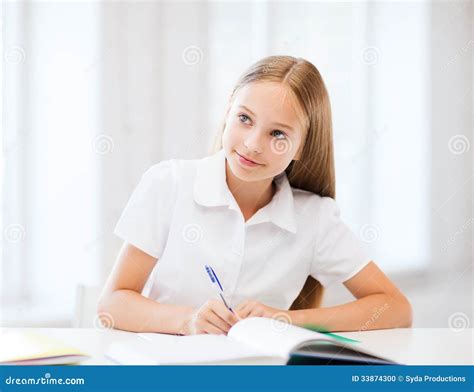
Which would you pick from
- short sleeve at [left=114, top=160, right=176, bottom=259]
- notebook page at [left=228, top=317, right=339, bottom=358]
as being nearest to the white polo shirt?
short sleeve at [left=114, top=160, right=176, bottom=259]

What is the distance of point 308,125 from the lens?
109 cm

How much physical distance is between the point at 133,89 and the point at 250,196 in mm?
281

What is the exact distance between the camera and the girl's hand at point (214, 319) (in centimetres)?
90

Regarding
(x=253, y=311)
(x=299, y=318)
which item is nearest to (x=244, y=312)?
(x=253, y=311)

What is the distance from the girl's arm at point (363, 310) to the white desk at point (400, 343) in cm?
3

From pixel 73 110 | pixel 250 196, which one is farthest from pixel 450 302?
pixel 73 110

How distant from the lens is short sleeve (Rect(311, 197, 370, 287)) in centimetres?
115

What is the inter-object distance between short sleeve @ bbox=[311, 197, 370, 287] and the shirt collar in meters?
0.06

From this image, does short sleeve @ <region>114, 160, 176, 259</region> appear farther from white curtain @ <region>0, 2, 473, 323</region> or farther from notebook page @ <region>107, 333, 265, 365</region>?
notebook page @ <region>107, 333, 265, 365</region>

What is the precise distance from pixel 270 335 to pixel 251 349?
0.11 feet

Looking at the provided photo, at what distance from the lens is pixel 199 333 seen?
3.00 ft

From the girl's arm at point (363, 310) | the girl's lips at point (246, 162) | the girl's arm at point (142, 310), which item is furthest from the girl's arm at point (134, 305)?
the girl's lips at point (246, 162)

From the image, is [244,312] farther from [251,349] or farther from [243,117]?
[243,117]

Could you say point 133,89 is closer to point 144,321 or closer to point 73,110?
point 73,110
